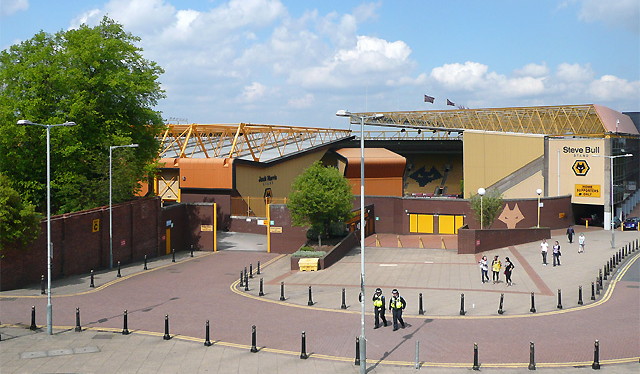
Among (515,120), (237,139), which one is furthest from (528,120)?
A: (237,139)

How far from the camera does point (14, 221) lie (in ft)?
90.6

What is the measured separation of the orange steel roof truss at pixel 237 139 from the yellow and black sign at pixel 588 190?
28704 millimetres

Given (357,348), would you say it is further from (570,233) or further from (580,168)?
(580,168)

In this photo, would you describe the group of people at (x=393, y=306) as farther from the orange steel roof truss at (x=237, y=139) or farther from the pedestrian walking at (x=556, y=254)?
the orange steel roof truss at (x=237, y=139)

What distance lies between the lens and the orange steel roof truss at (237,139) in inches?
2260

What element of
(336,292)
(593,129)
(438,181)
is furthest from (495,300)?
(438,181)

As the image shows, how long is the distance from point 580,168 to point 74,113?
140 ft

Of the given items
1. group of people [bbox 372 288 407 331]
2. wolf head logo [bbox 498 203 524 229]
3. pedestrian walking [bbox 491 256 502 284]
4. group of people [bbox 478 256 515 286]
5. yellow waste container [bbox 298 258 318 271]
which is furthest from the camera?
wolf head logo [bbox 498 203 524 229]

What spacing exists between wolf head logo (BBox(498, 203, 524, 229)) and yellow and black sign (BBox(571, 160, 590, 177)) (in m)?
8.57

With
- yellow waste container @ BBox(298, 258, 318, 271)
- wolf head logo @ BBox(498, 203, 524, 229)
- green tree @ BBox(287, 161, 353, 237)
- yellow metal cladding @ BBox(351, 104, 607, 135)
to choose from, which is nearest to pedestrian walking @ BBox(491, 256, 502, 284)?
yellow waste container @ BBox(298, 258, 318, 271)

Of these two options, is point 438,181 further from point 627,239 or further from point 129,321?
point 129,321

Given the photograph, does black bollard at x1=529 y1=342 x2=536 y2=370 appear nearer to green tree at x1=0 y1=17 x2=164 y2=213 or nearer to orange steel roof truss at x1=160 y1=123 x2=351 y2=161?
green tree at x1=0 y1=17 x2=164 y2=213

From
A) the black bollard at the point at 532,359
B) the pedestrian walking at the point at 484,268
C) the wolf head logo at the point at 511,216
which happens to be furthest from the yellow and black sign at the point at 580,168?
the black bollard at the point at 532,359

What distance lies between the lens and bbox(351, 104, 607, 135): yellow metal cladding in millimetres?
61594
